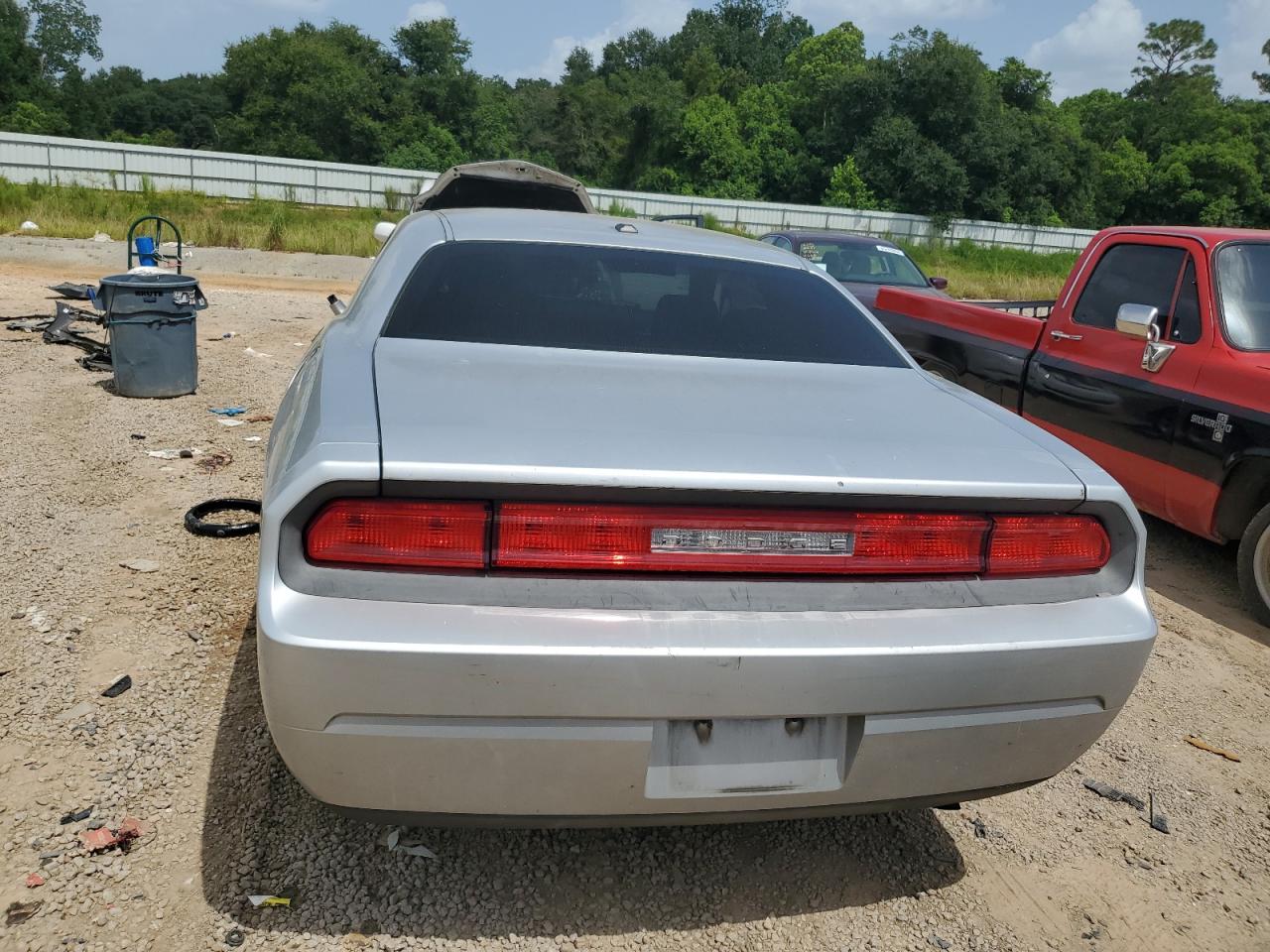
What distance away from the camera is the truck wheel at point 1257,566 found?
14.6 feet

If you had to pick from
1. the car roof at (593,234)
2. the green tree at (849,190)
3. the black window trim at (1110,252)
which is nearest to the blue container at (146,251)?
the car roof at (593,234)

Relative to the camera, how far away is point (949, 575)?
7.30 feet

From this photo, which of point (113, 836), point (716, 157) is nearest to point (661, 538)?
point (113, 836)

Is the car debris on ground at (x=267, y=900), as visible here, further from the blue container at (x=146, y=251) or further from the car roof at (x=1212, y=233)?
the blue container at (x=146, y=251)

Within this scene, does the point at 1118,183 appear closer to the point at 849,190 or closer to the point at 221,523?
the point at 849,190

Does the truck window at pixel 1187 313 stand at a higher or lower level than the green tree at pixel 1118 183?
lower

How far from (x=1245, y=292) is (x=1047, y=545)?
3552 millimetres

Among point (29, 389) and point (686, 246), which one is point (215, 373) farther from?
point (686, 246)

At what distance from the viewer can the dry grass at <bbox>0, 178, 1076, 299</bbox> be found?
73.3 feet

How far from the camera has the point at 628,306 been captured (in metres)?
3.16

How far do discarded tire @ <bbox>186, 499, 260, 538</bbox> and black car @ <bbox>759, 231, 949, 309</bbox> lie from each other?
26.1 ft

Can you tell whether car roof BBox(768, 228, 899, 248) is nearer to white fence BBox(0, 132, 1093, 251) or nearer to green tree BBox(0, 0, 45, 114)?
white fence BBox(0, 132, 1093, 251)

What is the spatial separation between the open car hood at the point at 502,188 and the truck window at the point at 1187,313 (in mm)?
7238

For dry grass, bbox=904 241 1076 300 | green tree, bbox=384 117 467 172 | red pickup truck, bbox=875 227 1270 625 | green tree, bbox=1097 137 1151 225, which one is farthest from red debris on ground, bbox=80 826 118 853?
green tree, bbox=1097 137 1151 225
